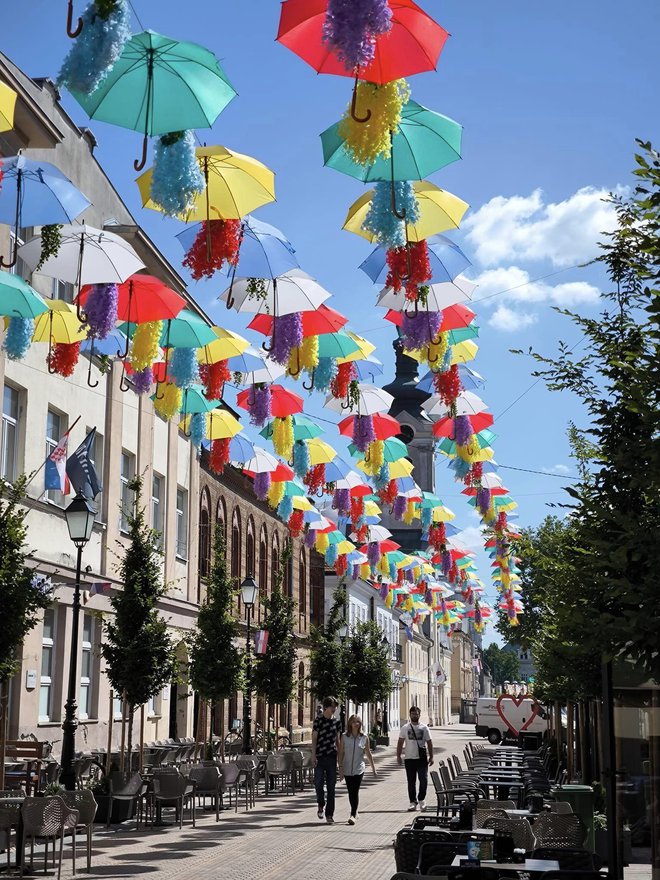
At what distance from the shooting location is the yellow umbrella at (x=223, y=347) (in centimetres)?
1580

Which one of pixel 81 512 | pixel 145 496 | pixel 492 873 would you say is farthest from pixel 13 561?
pixel 145 496

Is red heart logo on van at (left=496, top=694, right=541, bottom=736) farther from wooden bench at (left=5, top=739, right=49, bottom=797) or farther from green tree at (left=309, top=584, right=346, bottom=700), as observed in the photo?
wooden bench at (left=5, top=739, right=49, bottom=797)

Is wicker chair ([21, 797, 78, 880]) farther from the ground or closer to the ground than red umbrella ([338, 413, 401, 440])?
closer to the ground

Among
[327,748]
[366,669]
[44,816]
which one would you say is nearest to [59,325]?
[44,816]

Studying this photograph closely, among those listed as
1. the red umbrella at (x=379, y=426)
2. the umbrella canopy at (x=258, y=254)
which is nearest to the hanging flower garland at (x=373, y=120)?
the umbrella canopy at (x=258, y=254)

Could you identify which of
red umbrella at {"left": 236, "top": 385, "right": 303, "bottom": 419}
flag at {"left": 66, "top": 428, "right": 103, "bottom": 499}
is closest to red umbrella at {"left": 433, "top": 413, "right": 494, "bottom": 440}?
red umbrella at {"left": 236, "top": 385, "right": 303, "bottom": 419}

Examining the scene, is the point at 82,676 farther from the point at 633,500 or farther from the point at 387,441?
the point at 633,500

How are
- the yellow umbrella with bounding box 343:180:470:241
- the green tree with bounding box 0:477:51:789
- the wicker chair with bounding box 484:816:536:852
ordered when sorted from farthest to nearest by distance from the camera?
the green tree with bounding box 0:477:51:789 < the yellow umbrella with bounding box 343:180:470:241 < the wicker chair with bounding box 484:816:536:852

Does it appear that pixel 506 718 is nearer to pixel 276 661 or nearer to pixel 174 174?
pixel 276 661

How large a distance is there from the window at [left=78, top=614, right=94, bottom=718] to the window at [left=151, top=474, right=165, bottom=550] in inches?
210

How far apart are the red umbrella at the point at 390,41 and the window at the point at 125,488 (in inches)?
742

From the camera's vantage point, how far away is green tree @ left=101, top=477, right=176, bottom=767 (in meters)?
19.4

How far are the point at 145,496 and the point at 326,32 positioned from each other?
21.7m

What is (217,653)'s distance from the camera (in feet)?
84.7
